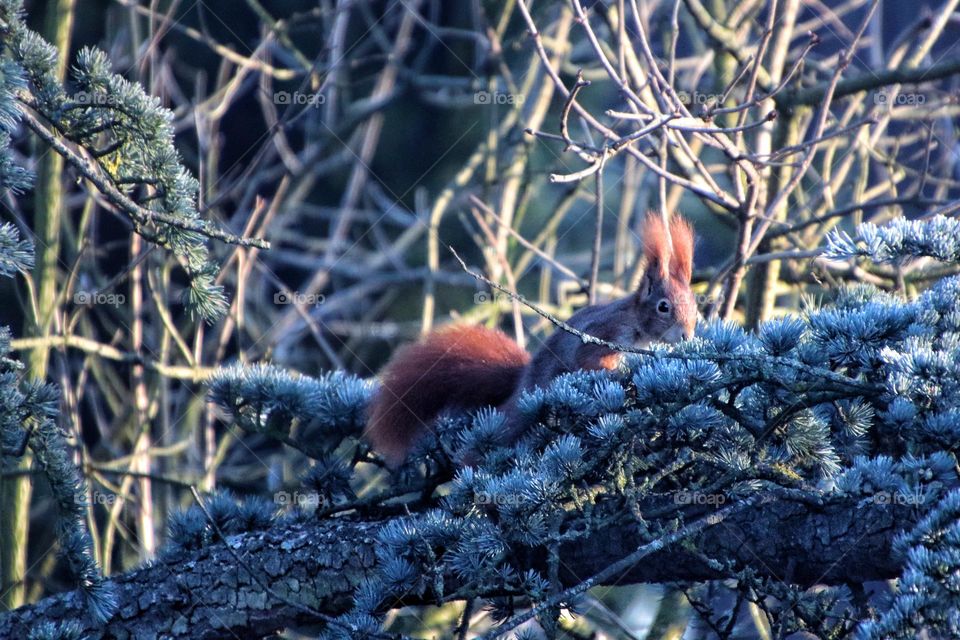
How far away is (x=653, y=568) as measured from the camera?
58.1 inches

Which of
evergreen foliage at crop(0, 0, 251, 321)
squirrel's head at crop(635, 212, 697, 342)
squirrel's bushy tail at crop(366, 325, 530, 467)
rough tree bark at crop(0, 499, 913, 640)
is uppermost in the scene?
evergreen foliage at crop(0, 0, 251, 321)

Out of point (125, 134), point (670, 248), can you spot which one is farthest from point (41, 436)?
point (670, 248)

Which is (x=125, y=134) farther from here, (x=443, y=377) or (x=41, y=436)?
(x=443, y=377)

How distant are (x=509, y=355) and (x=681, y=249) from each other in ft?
1.59

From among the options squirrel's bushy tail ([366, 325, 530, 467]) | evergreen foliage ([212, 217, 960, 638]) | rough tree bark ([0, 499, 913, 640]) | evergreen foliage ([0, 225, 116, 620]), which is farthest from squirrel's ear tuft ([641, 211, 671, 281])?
evergreen foliage ([0, 225, 116, 620])

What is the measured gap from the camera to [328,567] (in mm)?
1576

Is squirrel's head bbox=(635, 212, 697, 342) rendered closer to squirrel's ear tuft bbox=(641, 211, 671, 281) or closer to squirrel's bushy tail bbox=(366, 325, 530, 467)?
squirrel's ear tuft bbox=(641, 211, 671, 281)

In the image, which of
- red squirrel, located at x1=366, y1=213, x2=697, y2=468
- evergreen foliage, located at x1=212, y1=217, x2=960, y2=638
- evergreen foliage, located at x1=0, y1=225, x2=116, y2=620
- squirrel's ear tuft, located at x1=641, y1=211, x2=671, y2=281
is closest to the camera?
evergreen foliage, located at x1=212, y1=217, x2=960, y2=638

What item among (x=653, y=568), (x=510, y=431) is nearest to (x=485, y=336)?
(x=510, y=431)

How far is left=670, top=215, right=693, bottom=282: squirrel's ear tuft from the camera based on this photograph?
2.29 m

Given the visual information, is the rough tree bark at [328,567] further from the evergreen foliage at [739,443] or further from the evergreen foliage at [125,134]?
the evergreen foliage at [125,134]

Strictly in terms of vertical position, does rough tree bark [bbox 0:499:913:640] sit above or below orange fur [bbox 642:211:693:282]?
below

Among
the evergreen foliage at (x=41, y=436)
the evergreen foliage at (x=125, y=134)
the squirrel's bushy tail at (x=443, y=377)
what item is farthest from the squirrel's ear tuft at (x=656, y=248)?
the evergreen foliage at (x=41, y=436)

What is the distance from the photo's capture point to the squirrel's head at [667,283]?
2299 millimetres
